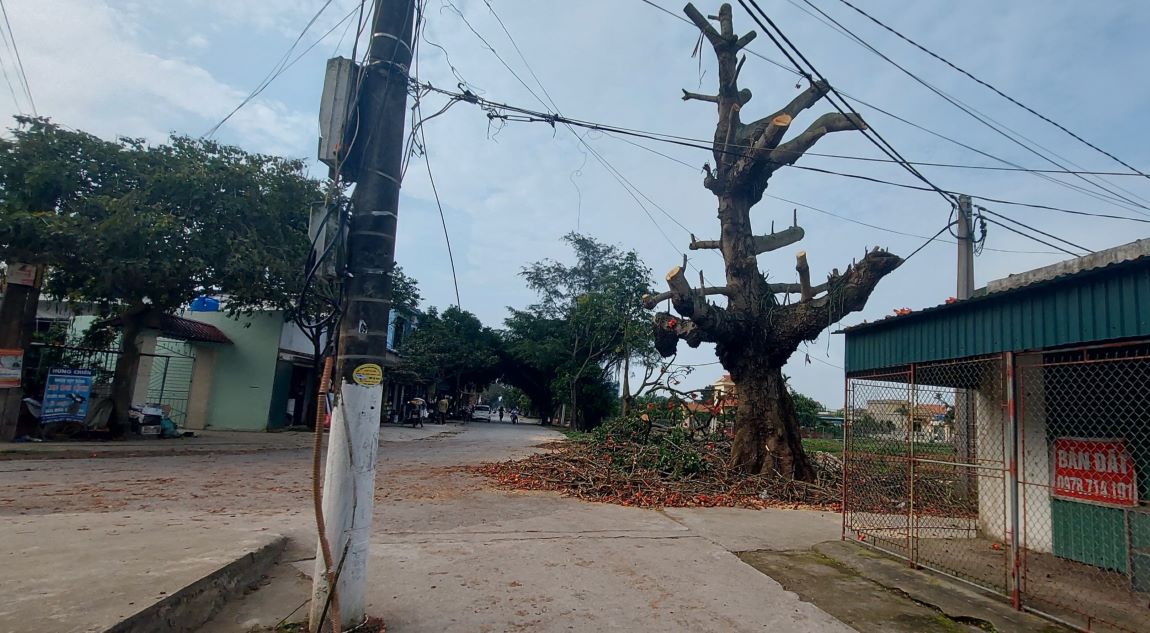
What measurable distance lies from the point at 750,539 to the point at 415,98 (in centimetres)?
625

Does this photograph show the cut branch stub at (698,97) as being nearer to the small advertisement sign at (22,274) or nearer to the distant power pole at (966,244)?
the distant power pole at (966,244)

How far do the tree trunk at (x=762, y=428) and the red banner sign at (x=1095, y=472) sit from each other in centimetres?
498

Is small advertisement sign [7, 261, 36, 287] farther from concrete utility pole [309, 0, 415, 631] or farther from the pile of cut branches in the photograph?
concrete utility pole [309, 0, 415, 631]

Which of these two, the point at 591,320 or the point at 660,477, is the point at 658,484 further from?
the point at 591,320

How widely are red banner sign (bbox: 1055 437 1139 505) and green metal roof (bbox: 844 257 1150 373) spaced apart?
1.85m

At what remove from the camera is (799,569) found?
256 inches

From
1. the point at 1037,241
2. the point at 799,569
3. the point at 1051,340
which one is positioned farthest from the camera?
the point at 1037,241

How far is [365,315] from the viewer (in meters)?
4.58

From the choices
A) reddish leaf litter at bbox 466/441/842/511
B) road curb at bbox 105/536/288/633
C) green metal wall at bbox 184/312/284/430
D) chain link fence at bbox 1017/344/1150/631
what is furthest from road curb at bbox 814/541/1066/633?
green metal wall at bbox 184/312/284/430

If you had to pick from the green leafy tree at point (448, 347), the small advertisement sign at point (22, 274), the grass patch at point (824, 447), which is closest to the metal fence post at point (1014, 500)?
the grass patch at point (824, 447)

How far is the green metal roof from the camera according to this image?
193 inches

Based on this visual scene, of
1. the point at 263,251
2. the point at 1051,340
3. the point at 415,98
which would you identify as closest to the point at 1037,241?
the point at 1051,340

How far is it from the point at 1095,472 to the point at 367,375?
24.5 ft

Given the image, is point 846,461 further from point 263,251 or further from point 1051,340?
point 263,251
